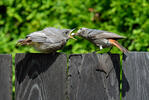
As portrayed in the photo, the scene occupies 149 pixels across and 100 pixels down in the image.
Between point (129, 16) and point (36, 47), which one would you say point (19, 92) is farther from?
point (129, 16)

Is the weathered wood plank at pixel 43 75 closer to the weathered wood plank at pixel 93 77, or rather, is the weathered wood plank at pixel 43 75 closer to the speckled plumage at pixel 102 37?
the weathered wood plank at pixel 93 77

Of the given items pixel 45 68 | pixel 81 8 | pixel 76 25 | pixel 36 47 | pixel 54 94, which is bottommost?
pixel 54 94

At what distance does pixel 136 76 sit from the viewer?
2.25 m

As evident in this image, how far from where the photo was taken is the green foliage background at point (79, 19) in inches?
152

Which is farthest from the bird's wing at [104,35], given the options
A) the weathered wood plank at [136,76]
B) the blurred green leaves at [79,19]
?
the blurred green leaves at [79,19]

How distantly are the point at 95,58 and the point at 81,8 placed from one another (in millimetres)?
1997

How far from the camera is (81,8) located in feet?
13.5

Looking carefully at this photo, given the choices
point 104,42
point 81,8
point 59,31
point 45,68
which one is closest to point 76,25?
point 81,8

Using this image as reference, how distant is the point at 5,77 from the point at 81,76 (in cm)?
65

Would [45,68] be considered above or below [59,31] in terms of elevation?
below

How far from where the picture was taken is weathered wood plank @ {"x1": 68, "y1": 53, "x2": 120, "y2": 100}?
222 cm

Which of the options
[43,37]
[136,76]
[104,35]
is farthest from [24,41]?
[136,76]

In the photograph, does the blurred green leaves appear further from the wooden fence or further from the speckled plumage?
the wooden fence

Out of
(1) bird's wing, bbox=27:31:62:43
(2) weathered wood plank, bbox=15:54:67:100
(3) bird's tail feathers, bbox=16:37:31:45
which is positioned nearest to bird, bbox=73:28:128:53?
(1) bird's wing, bbox=27:31:62:43
